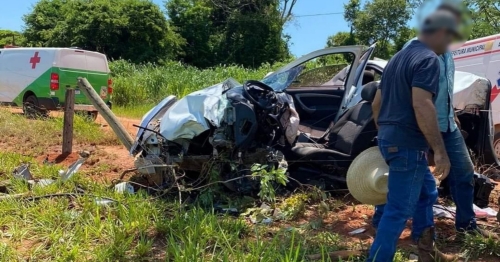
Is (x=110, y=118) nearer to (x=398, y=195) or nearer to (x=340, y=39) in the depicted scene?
(x=398, y=195)

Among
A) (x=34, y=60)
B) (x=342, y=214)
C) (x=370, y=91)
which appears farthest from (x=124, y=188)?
(x=34, y=60)

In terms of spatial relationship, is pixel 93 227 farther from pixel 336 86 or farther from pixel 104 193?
pixel 336 86

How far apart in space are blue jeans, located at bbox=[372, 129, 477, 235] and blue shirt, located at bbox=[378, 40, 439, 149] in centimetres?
74

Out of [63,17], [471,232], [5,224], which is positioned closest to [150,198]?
[5,224]

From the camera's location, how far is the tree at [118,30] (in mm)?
28141

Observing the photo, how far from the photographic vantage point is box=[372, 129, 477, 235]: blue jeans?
352 cm

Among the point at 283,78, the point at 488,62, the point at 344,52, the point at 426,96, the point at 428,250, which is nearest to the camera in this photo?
the point at 426,96

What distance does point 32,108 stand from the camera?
1151cm

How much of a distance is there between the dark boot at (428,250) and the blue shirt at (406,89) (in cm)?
64

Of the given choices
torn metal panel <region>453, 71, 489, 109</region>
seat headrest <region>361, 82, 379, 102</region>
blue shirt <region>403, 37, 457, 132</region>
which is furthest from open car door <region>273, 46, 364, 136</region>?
blue shirt <region>403, 37, 457, 132</region>

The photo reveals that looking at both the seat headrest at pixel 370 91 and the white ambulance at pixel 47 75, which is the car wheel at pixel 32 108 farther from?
the seat headrest at pixel 370 91

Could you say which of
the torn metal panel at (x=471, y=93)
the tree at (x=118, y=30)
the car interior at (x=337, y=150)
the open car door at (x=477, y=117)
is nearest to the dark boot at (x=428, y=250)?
the car interior at (x=337, y=150)

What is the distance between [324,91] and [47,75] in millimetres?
7775

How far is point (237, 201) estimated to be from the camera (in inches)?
186
